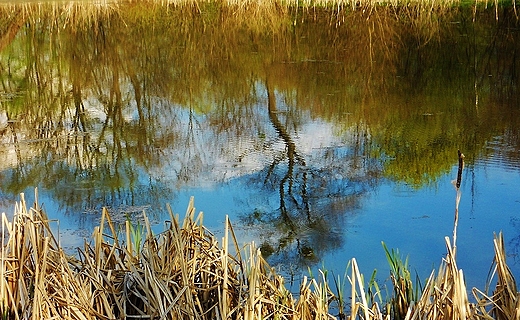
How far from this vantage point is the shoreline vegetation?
239cm

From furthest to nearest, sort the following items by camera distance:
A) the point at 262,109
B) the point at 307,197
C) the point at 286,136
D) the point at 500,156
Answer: the point at 262,109 → the point at 286,136 → the point at 500,156 → the point at 307,197

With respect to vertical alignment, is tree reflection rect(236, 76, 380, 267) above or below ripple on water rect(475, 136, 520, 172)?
below

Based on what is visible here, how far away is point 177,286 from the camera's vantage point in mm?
2559

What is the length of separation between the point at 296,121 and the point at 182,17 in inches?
321

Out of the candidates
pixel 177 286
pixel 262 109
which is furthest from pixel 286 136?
pixel 177 286

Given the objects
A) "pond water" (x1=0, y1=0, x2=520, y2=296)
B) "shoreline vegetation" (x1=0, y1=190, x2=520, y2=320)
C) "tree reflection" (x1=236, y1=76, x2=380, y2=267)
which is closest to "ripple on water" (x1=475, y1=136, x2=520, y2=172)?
"pond water" (x1=0, y1=0, x2=520, y2=296)

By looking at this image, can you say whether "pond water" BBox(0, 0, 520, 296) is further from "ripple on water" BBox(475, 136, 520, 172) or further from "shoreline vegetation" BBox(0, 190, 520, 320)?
"shoreline vegetation" BBox(0, 190, 520, 320)

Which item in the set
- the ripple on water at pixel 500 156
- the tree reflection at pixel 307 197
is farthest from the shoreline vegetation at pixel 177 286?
the ripple on water at pixel 500 156

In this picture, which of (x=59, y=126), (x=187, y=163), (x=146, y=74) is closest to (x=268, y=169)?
(x=187, y=163)

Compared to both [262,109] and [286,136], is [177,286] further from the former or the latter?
[262,109]

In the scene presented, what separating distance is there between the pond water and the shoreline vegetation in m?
0.91

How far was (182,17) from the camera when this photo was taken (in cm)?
1403

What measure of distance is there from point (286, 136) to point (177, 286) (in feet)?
11.8

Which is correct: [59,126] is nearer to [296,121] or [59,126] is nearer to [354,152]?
[296,121]
